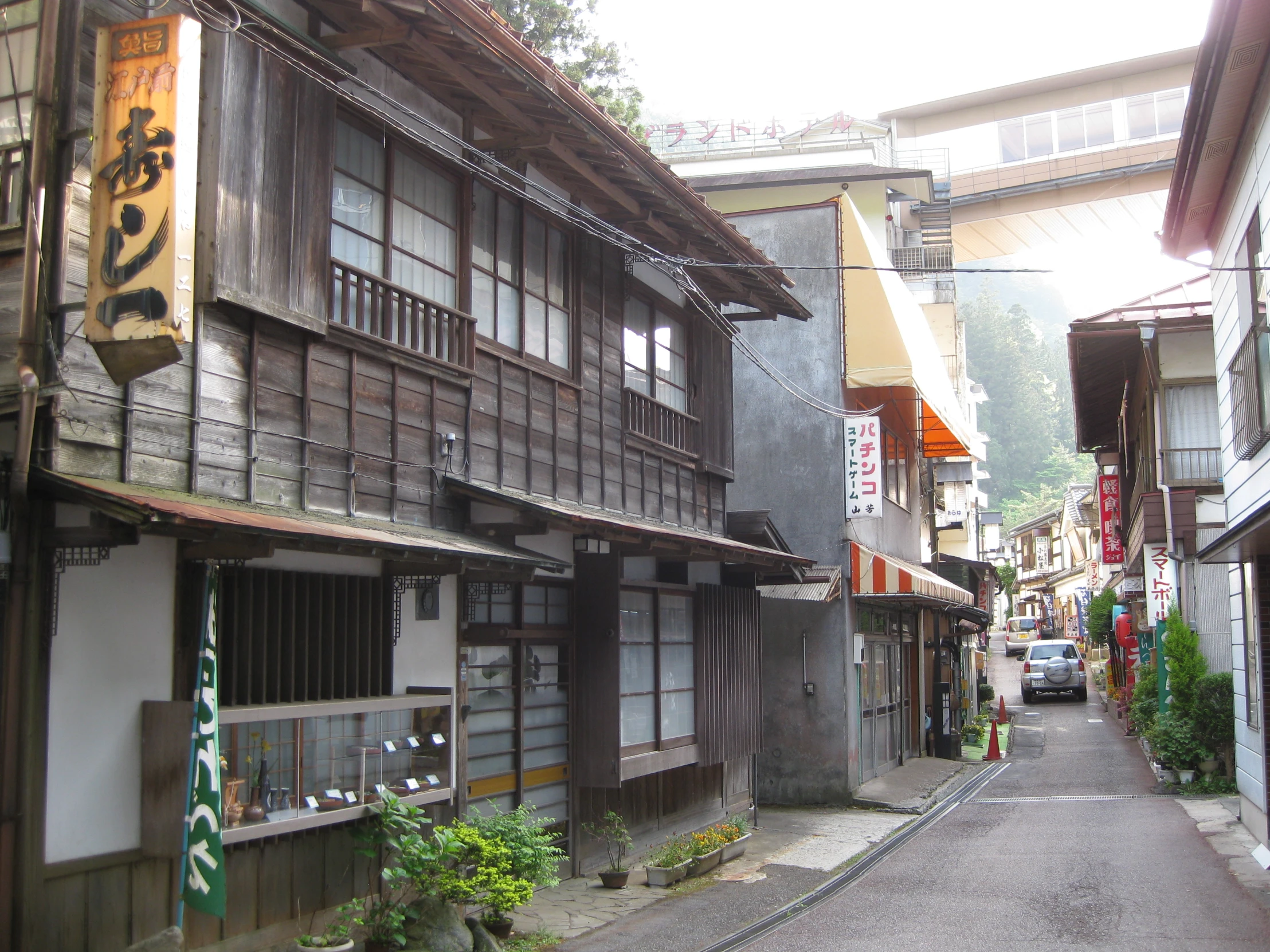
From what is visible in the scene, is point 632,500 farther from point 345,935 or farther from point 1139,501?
point 1139,501

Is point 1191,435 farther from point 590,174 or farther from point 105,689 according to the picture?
point 105,689

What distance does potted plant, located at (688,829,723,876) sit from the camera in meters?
12.3

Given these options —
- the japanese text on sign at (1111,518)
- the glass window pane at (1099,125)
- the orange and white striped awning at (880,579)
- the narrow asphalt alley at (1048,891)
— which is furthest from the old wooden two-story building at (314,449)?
the glass window pane at (1099,125)

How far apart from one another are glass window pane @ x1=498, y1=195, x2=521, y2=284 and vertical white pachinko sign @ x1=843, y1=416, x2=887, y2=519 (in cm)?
931

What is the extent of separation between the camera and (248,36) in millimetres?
7758

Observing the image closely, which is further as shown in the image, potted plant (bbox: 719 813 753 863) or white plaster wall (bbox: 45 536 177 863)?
potted plant (bbox: 719 813 753 863)

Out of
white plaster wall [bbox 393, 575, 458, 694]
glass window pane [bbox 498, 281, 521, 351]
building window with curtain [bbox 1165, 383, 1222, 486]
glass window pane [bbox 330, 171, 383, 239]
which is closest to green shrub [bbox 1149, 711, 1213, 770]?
building window with curtain [bbox 1165, 383, 1222, 486]

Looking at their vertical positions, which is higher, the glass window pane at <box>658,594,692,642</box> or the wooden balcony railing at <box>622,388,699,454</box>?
the wooden balcony railing at <box>622,388,699,454</box>

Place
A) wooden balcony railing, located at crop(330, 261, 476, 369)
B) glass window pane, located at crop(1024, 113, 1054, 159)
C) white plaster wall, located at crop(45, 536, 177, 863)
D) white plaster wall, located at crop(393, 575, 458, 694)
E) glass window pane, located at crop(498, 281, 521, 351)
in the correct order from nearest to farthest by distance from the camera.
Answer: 1. white plaster wall, located at crop(45, 536, 177, 863)
2. wooden balcony railing, located at crop(330, 261, 476, 369)
3. white plaster wall, located at crop(393, 575, 458, 694)
4. glass window pane, located at crop(498, 281, 521, 351)
5. glass window pane, located at crop(1024, 113, 1054, 159)

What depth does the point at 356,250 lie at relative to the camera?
9023 mm

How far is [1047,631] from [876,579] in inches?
2389

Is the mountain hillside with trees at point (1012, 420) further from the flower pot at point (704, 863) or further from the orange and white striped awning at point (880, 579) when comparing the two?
the flower pot at point (704, 863)

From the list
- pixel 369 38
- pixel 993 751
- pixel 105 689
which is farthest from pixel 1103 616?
pixel 105 689

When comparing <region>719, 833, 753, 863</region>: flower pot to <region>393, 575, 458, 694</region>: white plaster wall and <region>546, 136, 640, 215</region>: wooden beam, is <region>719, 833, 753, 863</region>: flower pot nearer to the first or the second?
<region>393, 575, 458, 694</region>: white plaster wall
